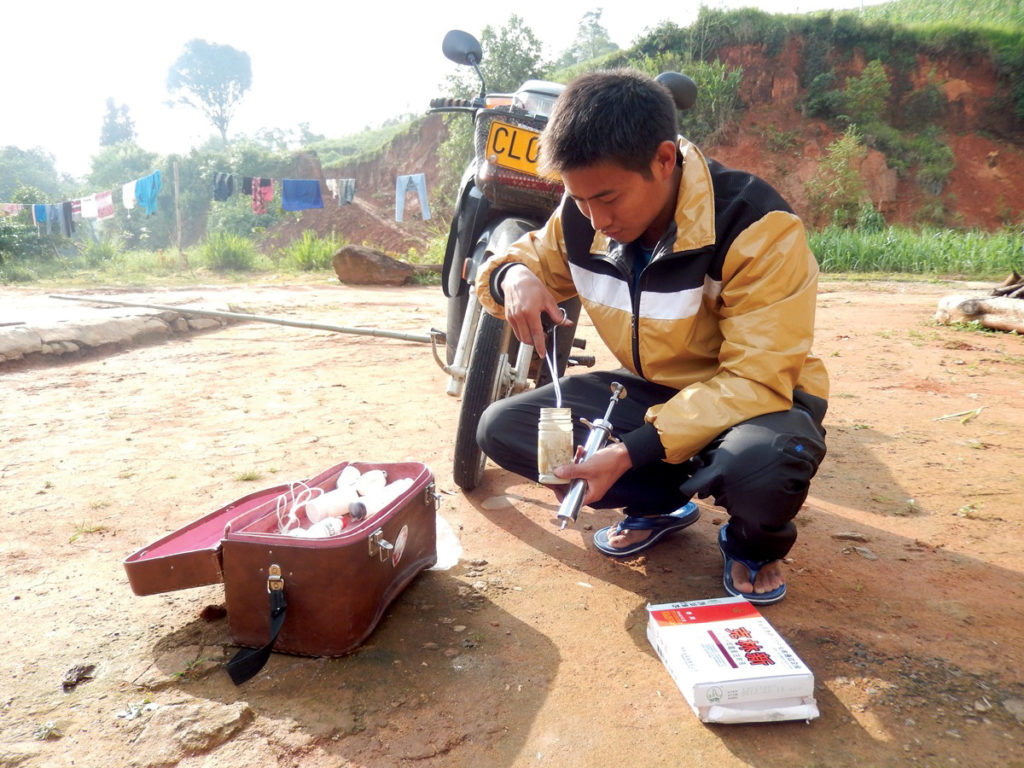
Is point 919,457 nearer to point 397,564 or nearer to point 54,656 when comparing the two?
point 397,564

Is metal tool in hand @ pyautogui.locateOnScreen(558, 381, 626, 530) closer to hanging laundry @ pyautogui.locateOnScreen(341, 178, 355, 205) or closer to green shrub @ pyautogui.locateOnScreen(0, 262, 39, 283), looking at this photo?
green shrub @ pyautogui.locateOnScreen(0, 262, 39, 283)

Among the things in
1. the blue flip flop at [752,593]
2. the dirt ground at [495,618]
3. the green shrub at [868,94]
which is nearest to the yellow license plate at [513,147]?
the dirt ground at [495,618]

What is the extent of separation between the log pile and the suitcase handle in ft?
20.0

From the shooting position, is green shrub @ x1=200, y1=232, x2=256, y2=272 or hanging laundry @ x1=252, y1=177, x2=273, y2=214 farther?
hanging laundry @ x1=252, y1=177, x2=273, y2=214

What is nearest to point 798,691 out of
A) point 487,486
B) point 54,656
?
point 487,486

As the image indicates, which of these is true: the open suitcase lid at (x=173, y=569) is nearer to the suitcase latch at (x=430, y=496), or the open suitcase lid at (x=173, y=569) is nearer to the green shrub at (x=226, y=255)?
the suitcase latch at (x=430, y=496)

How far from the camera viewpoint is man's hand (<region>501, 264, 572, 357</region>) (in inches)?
74.7

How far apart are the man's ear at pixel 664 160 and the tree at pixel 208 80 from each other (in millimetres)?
59597

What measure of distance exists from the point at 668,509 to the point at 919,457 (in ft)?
4.82

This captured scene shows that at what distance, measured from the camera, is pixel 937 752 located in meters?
1.25

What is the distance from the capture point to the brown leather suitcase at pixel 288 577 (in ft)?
4.90

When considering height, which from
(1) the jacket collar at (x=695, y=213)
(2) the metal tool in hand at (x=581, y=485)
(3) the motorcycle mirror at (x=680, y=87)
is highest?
(3) the motorcycle mirror at (x=680, y=87)

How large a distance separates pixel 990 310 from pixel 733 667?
5716 millimetres

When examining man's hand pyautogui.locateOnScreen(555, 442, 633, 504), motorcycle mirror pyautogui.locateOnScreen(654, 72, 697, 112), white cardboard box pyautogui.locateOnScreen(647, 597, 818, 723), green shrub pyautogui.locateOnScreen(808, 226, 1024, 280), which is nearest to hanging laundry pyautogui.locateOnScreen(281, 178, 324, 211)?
green shrub pyautogui.locateOnScreen(808, 226, 1024, 280)
